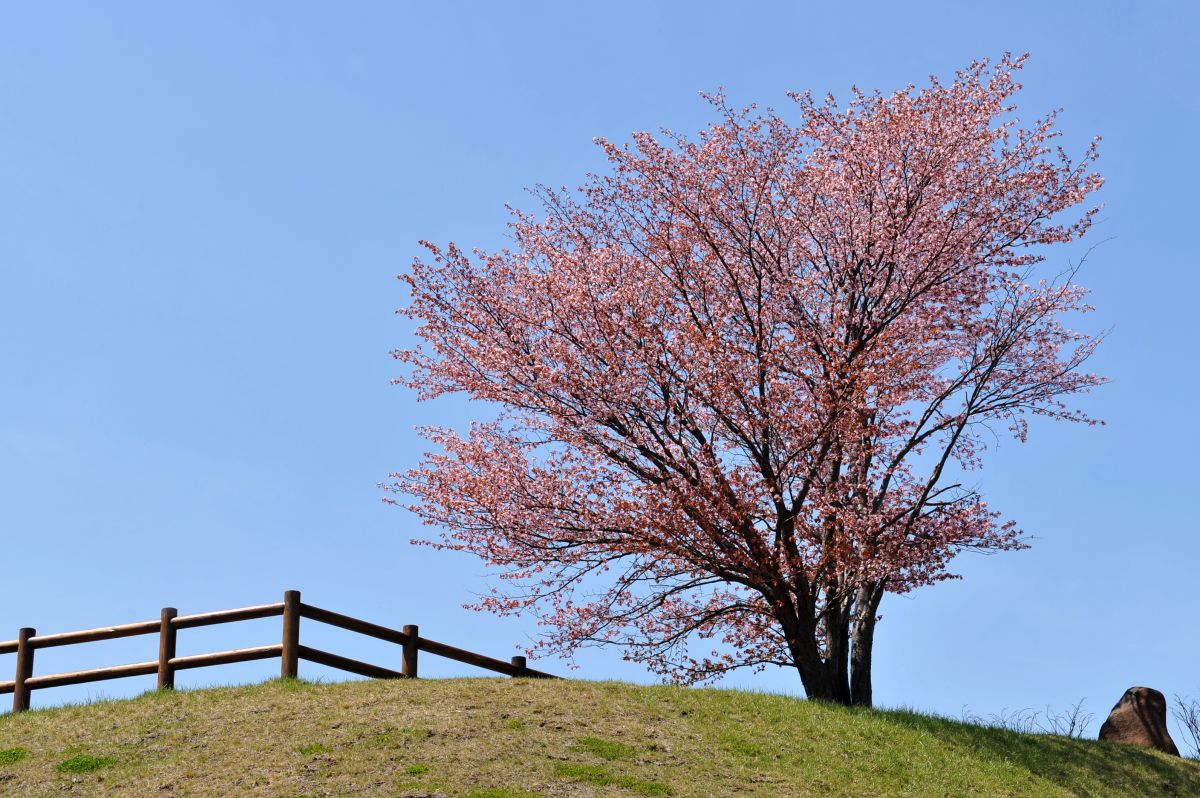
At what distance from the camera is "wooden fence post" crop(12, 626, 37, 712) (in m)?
22.7

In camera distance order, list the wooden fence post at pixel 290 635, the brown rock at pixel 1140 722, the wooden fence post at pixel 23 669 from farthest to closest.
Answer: the brown rock at pixel 1140 722 < the wooden fence post at pixel 23 669 < the wooden fence post at pixel 290 635

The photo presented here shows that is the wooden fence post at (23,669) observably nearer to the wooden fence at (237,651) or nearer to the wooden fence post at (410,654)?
the wooden fence at (237,651)

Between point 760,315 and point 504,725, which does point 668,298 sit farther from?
point 504,725

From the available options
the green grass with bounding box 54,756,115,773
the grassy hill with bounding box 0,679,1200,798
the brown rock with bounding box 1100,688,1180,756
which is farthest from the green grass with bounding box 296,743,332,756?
the brown rock with bounding box 1100,688,1180,756

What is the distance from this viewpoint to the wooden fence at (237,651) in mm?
20672

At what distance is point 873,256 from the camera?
970 inches

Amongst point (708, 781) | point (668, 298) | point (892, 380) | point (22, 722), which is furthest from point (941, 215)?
point (22, 722)

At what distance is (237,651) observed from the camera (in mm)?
20672

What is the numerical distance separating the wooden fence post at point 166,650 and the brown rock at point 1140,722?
1854cm

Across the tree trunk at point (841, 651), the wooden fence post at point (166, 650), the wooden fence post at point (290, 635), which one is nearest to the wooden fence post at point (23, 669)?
the wooden fence post at point (166, 650)

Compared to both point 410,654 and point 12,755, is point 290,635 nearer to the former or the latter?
point 410,654

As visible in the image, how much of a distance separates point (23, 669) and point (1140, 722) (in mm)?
21925

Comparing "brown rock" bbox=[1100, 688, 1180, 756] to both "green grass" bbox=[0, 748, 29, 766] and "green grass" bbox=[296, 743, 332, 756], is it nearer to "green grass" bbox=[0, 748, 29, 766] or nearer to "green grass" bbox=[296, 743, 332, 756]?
"green grass" bbox=[296, 743, 332, 756]

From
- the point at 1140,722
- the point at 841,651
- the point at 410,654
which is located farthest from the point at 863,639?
the point at 410,654
